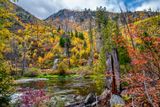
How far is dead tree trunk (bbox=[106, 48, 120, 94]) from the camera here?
26.5m

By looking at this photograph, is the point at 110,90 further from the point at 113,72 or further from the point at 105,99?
the point at 113,72

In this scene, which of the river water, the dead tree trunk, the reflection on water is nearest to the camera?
the dead tree trunk

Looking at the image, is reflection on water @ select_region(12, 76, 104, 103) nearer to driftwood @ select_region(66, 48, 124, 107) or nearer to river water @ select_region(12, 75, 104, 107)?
river water @ select_region(12, 75, 104, 107)

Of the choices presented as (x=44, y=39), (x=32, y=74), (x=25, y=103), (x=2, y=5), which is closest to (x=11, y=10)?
(x=2, y=5)

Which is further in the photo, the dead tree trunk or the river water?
the river water

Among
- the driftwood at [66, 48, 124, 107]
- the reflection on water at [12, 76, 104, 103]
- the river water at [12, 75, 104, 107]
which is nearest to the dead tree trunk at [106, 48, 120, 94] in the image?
the driftwood at [66, 48, 124, 107]

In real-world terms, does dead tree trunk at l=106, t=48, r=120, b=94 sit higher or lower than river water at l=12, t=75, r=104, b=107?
higher

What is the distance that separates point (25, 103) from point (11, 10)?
6.87m

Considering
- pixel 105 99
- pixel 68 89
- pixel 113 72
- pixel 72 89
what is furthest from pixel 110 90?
pixel 68 89

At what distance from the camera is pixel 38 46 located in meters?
122

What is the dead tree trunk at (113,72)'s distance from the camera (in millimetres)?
26500

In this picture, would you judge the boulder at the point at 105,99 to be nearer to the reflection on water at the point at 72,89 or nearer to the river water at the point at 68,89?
the river water at the point at 68,89

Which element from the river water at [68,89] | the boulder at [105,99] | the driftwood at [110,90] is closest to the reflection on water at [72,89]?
the river water at [68,89]

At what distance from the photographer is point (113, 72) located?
27.5 meters
